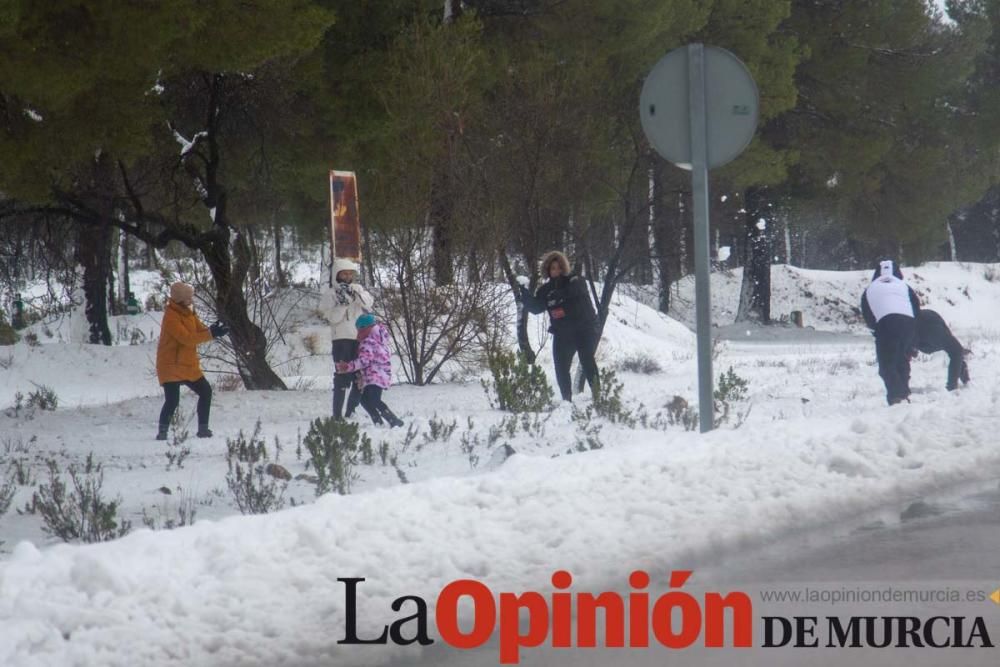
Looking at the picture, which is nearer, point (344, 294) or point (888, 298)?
point (888, 298)

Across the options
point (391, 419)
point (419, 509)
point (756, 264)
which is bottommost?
point (419, 509)

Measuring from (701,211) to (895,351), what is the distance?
4.03m

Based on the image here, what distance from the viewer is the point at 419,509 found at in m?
5.72

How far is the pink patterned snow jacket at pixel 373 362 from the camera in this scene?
1111 cm

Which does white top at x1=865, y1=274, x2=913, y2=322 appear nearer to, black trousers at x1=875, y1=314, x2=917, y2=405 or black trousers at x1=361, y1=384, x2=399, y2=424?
black trousers at x1=875, y1=314, x2=917, y2=405

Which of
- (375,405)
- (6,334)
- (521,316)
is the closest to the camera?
(375,405)

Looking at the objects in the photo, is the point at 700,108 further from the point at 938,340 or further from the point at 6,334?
the point at 6,334

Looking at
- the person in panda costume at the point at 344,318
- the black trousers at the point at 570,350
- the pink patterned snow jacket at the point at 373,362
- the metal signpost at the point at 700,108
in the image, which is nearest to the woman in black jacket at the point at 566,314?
the black trousers at the point at 570,350

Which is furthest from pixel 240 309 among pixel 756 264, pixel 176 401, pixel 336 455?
pixel 756 264

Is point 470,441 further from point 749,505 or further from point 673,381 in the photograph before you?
point 673,381

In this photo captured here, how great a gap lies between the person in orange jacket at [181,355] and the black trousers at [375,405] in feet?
4.06

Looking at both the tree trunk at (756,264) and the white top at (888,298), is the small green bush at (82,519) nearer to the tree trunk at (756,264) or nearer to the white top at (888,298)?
the white top at (888,298)

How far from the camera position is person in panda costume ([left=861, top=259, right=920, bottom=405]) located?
36.3 feet

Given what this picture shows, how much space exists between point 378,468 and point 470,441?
1.32 metres
